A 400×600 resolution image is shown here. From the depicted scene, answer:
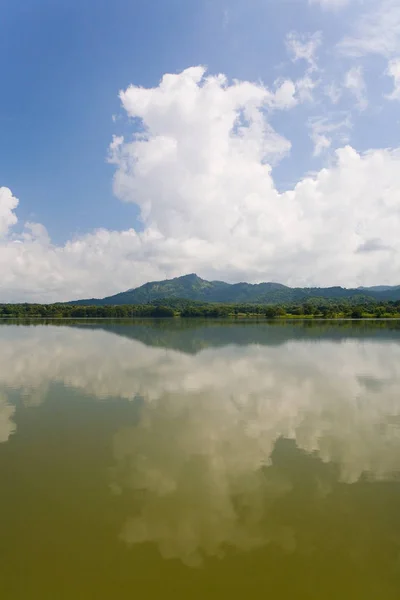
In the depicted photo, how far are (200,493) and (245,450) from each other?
325 centimetres

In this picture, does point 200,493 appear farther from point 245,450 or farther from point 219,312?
point 219,312

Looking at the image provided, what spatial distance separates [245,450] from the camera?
Answer: 40.9 ft

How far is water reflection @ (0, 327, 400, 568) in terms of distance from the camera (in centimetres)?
793

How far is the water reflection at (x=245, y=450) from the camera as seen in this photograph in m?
7.93

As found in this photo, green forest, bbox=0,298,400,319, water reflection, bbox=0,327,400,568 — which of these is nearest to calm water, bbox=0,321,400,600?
water reflection, bbox=0,327,400,568

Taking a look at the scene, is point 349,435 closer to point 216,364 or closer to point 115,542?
point 115,542

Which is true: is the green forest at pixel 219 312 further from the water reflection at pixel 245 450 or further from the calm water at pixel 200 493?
the calm water at pixel 200 493

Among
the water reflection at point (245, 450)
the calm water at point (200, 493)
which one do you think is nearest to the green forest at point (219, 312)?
the water reflection at point (245, 450)

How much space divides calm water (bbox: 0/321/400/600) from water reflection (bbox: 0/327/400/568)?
0.05 metres

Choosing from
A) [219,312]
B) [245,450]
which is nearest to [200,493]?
[245,450]

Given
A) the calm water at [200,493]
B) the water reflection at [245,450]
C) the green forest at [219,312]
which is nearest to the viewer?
the calm water at [200,493]

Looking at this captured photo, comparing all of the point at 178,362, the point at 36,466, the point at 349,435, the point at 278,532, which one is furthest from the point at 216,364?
the point at 278,532

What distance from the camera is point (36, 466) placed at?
11266 millimetres

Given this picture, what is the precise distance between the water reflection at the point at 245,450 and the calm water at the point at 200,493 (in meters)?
0.05
